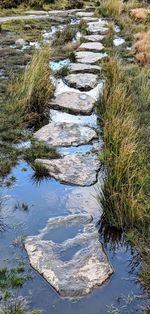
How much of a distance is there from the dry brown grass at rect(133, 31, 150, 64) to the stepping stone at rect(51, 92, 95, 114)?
82.2 inches

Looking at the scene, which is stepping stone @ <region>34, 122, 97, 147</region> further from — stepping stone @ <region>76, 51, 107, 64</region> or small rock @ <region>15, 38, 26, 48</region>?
small rock @ <region>15, 38, 26, 48</region>

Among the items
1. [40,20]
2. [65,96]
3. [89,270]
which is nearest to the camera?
[89,270]

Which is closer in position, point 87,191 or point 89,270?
point 89,270

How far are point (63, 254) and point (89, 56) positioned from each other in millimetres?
5416

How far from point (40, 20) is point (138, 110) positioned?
259 inches

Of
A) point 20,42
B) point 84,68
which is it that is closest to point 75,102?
point 84,68

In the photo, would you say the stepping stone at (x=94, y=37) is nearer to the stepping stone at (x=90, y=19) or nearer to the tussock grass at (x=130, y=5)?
the stepping stone at (x=90, y=19)

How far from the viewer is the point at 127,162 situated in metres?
3.82

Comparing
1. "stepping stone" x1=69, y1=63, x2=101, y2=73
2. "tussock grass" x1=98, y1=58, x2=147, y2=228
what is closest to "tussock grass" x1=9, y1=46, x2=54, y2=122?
"tussock grass" x1=98, y1=58, x2=147, y2=228

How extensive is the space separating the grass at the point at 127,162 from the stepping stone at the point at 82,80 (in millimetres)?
462

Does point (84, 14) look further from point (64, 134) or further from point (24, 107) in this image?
point (64, 134)

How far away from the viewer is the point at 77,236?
3.44 meters

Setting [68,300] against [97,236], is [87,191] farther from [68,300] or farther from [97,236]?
[68,300]

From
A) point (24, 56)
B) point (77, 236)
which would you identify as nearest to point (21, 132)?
point (77, 236)
